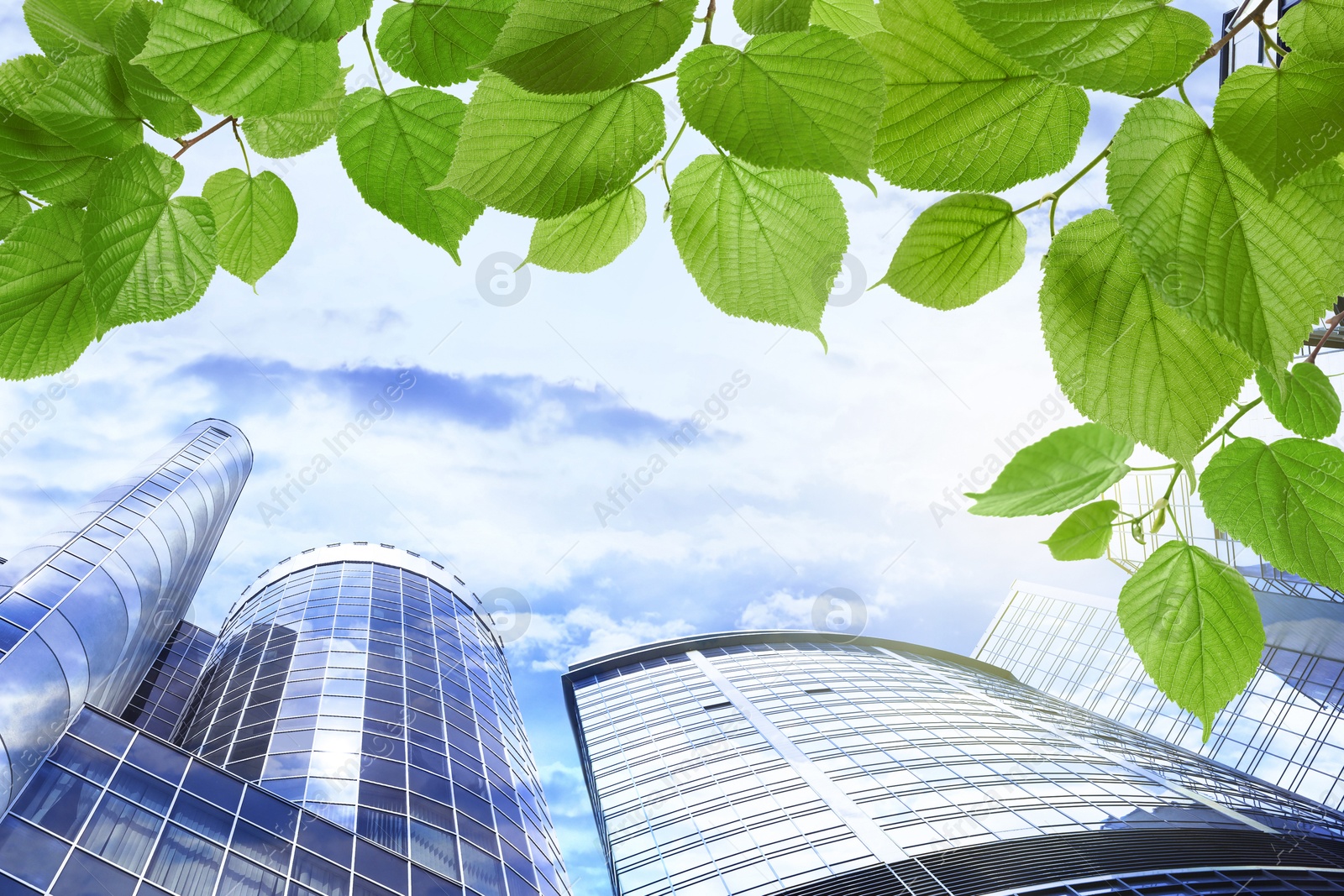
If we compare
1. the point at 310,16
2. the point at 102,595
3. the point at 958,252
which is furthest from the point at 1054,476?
the point at 102,595

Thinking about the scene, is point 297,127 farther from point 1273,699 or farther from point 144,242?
point 1273,699

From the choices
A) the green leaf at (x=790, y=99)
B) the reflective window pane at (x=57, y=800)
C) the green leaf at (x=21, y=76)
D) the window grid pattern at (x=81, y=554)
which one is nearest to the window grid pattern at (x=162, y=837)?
the reflective window pane at (x=57, y=800)

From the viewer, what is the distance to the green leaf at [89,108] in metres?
0.39

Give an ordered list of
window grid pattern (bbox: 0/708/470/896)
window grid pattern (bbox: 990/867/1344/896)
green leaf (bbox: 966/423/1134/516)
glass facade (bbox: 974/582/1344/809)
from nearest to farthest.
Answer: green leaf (bbox: 966/423/1134/516), window grid pattern (bbox: 0/708/470/896), window grid pattern (bbox: 990/867/1344/896), glass facade (bbox: 974/582/1344/809)

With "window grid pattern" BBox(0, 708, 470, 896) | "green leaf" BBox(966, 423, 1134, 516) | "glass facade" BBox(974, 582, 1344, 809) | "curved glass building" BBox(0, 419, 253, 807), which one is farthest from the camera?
"glass facade" BBox(974, 582, 1344, 809)

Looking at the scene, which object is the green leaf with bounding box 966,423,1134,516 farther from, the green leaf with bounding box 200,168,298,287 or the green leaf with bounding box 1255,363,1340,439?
the green leaf with bounding box 200,168,298,287

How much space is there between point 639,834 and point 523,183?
2247 centimetres

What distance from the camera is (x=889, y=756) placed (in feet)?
66.1

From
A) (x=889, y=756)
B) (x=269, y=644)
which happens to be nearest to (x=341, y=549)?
(x=269, y=644)

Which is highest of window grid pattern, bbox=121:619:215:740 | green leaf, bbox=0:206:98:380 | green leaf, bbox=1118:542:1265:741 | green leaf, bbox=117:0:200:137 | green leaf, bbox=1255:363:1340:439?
window grid pattern, bbox=121:619:215:740

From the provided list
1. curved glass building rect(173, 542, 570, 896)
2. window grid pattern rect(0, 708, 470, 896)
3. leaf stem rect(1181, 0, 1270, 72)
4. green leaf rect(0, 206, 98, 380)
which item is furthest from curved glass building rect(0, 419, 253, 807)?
leaf stem rect(1181, 0, 1270, 72)

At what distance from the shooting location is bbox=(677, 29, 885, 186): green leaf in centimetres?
26

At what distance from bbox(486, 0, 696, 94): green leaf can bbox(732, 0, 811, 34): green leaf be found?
0.16ft

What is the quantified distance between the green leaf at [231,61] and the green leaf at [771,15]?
212 millimetres
